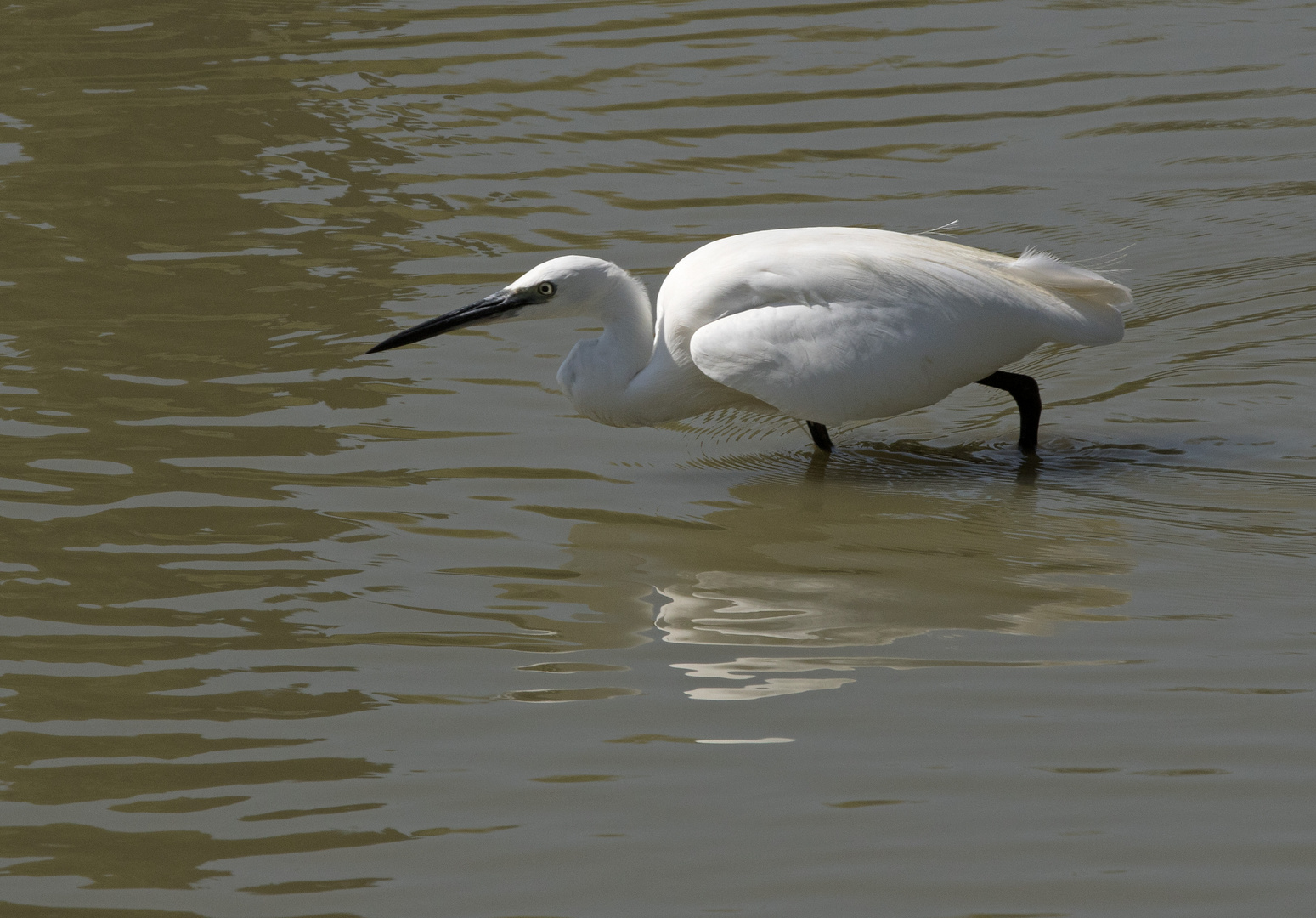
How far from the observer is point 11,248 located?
7656 mm

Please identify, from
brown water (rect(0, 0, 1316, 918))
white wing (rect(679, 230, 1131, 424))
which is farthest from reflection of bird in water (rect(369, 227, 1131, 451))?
brown water (rect(0, 0, 1316, 918))

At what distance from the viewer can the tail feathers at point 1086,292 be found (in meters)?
5.87

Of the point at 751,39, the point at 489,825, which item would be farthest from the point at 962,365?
the point at 751,39

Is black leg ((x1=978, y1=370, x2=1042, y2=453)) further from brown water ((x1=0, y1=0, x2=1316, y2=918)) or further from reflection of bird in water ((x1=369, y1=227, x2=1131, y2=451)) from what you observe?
brown water ((x1=0, y1=0, x2=1316, y2=918))

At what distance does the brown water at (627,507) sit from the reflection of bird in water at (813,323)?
0.31 metres

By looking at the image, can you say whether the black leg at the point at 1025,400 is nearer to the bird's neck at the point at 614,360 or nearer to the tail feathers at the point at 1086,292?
the tail feathers at the point at 1086,292

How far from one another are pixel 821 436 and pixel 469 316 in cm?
136

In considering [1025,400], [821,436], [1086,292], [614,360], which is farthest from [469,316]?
[1086,292]

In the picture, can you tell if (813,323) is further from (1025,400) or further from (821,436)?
(1025,400)

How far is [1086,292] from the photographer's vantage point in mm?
5934

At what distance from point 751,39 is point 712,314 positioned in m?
5.10

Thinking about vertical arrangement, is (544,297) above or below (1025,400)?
above

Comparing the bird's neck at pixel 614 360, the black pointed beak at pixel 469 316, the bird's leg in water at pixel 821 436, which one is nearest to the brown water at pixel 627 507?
the bird's leg in water at pixel 821 436

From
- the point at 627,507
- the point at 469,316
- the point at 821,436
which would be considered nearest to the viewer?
the point at 627,507
